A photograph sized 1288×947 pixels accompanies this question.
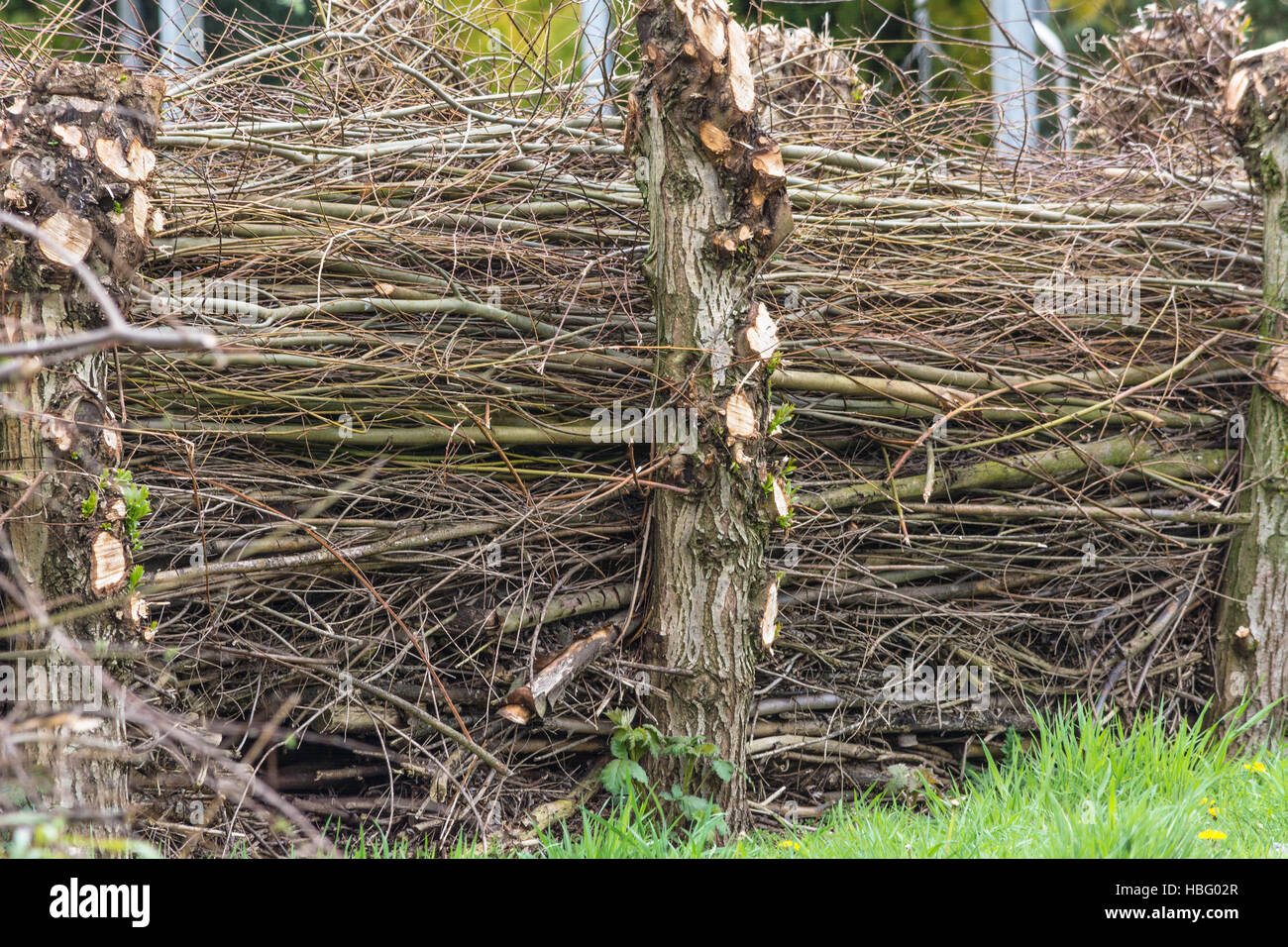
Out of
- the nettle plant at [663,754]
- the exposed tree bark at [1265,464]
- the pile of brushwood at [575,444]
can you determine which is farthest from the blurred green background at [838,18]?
the nettle plant at [663,754]

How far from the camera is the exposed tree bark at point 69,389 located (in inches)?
77.5

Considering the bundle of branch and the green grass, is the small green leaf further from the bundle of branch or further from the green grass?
the bundle of branch

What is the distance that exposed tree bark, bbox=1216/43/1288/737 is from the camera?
3.22 meters

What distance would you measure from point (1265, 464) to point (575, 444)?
2701mm

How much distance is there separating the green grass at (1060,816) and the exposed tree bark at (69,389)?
3.40ft

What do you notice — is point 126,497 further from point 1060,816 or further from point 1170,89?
point 1170,89

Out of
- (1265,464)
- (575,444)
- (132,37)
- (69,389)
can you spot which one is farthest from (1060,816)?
(132,37)

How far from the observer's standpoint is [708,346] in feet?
8.21

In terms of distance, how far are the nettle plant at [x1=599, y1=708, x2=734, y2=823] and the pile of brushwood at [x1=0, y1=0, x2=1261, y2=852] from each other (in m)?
0.20

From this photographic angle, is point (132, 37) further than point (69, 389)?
Yes

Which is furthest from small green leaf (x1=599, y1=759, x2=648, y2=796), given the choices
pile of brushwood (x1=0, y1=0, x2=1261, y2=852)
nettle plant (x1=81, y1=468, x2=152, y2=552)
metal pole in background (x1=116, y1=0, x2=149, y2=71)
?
metal pole in background (x1=116, y1=0, x2=149, y2=71)

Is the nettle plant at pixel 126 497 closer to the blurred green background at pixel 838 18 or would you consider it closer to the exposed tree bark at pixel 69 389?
the exposed tree bark at pixel 69 389

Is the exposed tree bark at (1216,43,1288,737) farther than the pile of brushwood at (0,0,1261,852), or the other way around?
the exposed tree bark at (1216,43,1288,737)
